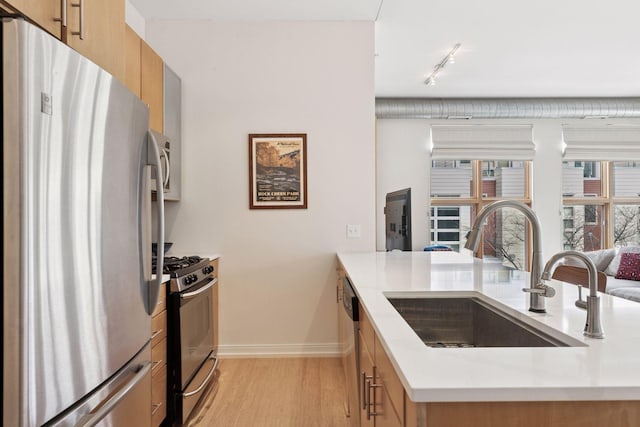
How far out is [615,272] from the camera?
5.34 m

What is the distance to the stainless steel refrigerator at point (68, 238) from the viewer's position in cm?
99

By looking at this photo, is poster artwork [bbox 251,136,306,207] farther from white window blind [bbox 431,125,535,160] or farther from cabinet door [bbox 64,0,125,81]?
white window blind [bbox 431,125,535,160]

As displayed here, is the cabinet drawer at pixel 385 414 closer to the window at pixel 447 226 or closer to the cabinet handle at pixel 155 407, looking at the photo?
the cabinet handle at pixel 155 407

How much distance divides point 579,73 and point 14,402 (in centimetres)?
571

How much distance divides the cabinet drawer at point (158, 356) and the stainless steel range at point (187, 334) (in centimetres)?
4

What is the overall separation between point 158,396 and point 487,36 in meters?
3.79

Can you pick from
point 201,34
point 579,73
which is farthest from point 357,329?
point 579,73

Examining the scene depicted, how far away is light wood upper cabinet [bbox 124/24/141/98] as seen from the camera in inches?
101

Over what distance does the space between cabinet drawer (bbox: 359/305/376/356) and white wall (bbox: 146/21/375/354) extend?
71.0 inches

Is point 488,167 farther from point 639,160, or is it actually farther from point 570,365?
point 570,365

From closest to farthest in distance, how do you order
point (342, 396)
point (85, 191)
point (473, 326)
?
point (85, 191)
point (473, 326)
point (342, 396)

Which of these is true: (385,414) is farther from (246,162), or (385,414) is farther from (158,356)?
(246,162)

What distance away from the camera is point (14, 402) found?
97 cm

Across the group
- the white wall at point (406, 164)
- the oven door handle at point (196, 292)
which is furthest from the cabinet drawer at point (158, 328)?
the white wall at point (406, 164)
